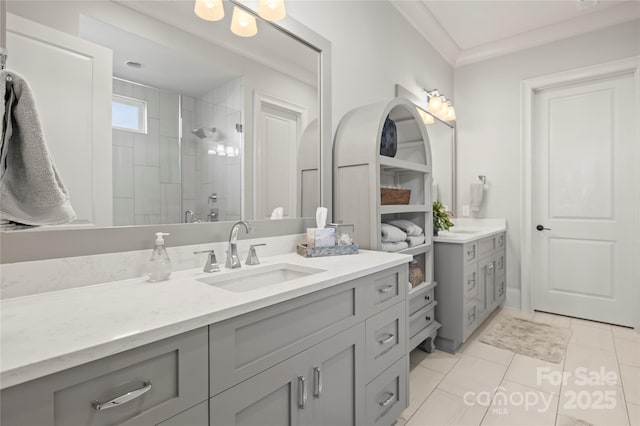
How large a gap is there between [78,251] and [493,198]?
358 centimetres

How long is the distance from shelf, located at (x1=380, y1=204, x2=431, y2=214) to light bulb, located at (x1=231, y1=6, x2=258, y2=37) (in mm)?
1124

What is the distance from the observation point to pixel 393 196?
82.4 inches

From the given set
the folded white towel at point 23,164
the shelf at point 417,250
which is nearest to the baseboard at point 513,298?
the shelf at point 417,250

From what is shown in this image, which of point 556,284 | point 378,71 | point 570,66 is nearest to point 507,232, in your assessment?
point 556,284

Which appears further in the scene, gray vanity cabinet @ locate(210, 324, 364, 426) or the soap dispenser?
the soap dispenser

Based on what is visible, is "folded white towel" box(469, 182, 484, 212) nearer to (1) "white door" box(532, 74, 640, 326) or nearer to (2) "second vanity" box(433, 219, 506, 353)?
(1) "white door" box(532, 74, 640, 326)

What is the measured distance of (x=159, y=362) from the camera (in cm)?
74

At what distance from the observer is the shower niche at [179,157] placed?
1184 millimetres

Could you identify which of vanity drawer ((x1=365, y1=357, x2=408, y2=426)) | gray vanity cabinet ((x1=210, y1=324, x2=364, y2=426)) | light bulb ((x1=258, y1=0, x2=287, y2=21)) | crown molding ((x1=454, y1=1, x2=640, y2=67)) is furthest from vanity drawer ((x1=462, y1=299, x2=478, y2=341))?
crown molding ((x1=454, y1=1, x2=640, y2=67))

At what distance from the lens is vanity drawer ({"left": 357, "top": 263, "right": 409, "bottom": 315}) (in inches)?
54.1

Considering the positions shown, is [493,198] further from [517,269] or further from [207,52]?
[207,52]

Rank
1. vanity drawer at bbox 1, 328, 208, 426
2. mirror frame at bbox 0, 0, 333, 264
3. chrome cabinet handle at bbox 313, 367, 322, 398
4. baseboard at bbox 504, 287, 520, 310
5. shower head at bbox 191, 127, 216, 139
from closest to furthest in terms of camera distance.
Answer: vanity drawer at bbox 1, 328, 208, 426
mirror frame at bbox 0, 0, 333, 264
chrome cabinet handle at bbox 313, 367, 322, 398
shower head at bbox 191, 127, 216, 139
baseboard at bbox 504, 287, 520, 310

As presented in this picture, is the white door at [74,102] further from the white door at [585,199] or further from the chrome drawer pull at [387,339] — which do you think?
the white door at [585,199]

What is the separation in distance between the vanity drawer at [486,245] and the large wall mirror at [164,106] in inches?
65.2
